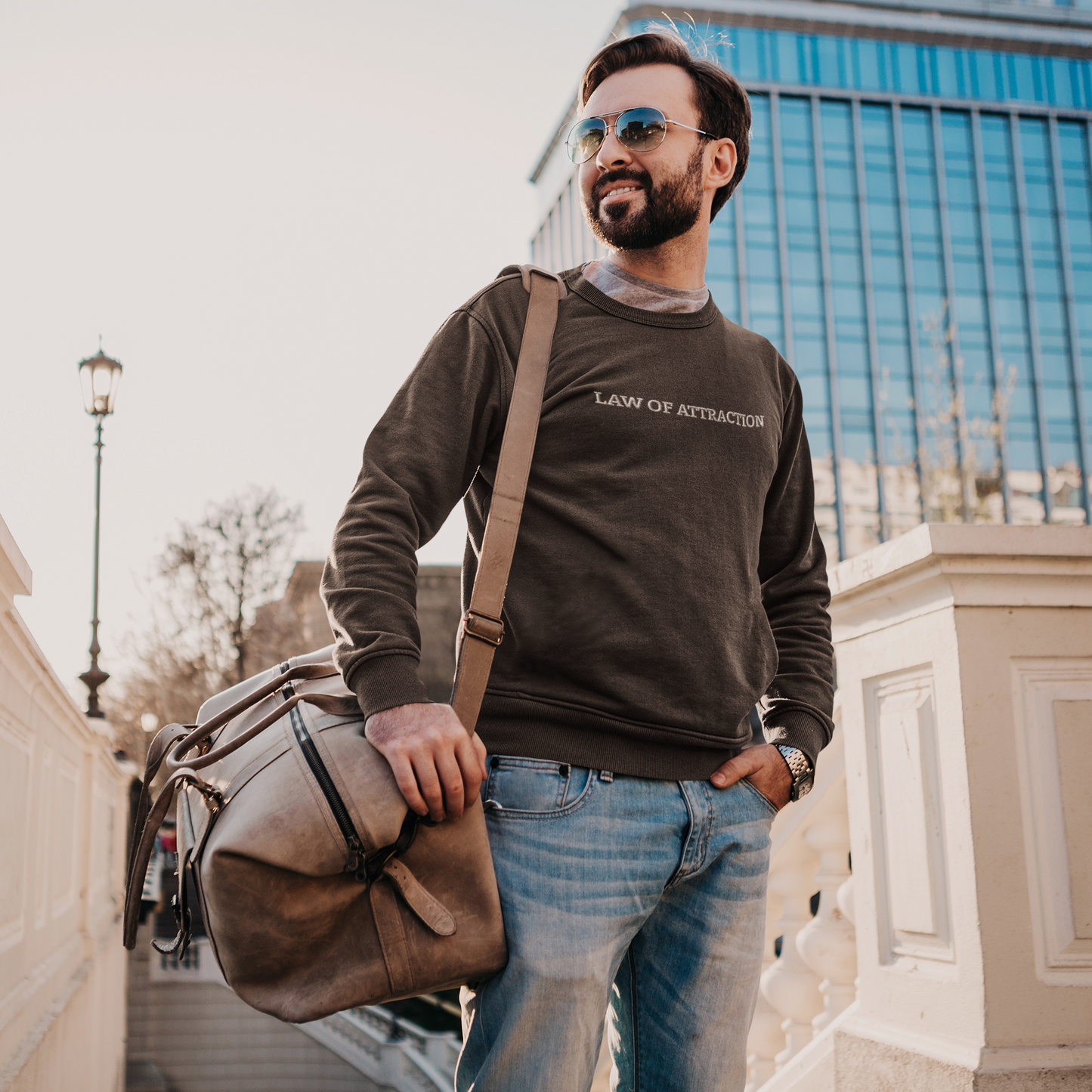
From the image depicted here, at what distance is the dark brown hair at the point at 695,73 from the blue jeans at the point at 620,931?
3.90ft

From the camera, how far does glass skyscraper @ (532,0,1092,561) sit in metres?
51.5

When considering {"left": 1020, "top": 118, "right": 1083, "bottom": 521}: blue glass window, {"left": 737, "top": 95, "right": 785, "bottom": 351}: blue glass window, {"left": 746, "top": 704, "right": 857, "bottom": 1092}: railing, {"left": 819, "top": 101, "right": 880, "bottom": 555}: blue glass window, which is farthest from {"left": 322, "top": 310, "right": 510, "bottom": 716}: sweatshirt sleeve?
{"left": 1020, "top": 118, "right": 1083, "bottom": 521}: blue glass window

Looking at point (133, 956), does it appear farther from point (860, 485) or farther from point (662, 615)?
point (860, 485)

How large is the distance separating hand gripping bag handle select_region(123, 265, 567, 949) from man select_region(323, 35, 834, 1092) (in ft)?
0.14

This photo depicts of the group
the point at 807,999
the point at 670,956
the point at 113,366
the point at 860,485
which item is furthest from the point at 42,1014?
the point at 860,485

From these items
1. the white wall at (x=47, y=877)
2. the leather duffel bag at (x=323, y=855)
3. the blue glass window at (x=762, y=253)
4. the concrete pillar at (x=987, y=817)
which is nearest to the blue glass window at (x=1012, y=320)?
the blue glass window at (x=762, y=253)

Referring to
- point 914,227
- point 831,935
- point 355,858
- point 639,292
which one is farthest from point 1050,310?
point 355,858

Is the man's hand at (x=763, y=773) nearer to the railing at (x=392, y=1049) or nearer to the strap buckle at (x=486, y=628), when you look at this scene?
the strap buckle at (x=486, y=628)

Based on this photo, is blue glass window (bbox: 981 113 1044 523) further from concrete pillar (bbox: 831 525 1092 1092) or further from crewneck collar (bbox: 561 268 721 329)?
crewneck collar (bbox: 561 268 721 329)

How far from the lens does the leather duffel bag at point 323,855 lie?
1461 mm

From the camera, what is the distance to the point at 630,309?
199 centimetres

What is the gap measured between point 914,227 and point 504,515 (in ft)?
188

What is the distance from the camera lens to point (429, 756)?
1.51 metres

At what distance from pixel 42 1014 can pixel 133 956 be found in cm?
2432
